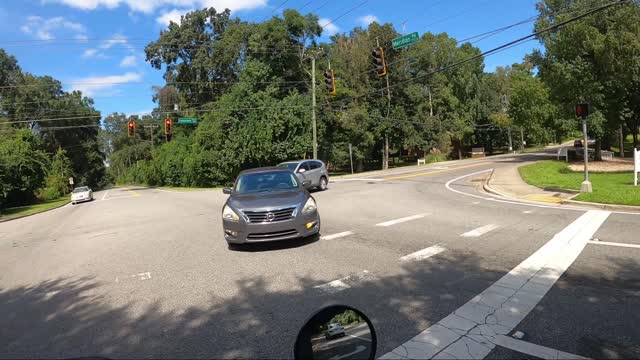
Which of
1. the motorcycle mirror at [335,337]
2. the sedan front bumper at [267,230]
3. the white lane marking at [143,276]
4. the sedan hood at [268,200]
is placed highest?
the sedan hood at [268,200]

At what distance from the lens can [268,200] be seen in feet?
26.6

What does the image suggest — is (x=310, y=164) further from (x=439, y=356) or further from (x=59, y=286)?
(x=439, y=356)

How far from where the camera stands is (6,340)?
4531 millimetres

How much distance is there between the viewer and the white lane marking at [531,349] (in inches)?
141

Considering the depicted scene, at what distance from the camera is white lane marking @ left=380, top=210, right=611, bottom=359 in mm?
3771

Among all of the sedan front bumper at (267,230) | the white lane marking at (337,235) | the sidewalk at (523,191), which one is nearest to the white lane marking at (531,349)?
the sedan front bumper at (267,230)

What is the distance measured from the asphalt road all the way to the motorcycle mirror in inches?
60.7

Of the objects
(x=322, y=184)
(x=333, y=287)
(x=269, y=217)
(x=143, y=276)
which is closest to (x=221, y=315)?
(x=333, y=287)

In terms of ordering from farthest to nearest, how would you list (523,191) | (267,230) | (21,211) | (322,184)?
(21,211) → (322,184) → (523,191) → (267,230)

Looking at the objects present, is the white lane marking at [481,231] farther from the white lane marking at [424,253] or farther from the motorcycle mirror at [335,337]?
the motorcycle mirror at [335,337]

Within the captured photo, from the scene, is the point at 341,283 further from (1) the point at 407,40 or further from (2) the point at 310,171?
(2) the point at 310,171

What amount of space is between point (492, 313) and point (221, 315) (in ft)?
9.65

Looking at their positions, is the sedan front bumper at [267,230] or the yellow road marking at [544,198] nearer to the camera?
the sedan front bumper at [267,230]

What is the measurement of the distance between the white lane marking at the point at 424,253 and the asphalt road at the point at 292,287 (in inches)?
0.7
